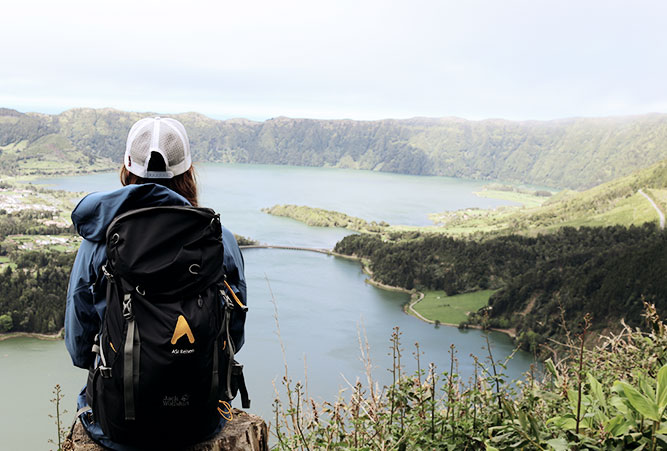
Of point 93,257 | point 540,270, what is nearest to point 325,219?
point 540,270

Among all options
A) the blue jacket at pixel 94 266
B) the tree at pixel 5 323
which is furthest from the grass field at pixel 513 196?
the blue jacket at pixel 94 266

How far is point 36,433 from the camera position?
22.1 metres

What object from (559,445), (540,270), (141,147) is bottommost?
(540,270)

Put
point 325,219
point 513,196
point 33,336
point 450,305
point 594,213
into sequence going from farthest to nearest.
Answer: point 513,196
point 325,219
point 594,213
point 450,305
point 33,336

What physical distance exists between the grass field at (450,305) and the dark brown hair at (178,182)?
141 ft

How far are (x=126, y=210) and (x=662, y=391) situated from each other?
1.67 metres

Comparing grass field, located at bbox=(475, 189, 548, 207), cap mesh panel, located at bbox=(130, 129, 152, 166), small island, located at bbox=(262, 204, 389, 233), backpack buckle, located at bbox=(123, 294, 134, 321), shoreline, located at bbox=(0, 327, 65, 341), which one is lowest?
shoreline, located at bbox=(0, 327, 65, 341)

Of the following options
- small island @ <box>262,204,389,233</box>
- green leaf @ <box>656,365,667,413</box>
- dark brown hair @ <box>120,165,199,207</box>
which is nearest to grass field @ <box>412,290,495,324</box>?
small island @ <box>262,204,389,233</box>

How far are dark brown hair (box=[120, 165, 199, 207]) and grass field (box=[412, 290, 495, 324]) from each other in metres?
43.1

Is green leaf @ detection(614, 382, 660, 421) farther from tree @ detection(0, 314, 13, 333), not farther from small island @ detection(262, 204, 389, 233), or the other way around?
small island @ detection(262, 204, 389, 233)

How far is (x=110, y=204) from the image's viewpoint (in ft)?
5.68

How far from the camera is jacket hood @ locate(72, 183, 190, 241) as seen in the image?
67.7 inches

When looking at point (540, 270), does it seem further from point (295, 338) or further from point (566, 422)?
point (566, 422)

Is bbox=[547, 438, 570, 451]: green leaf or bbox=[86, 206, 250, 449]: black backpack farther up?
bbox=[86, 206, 250, 449]: black backpack
